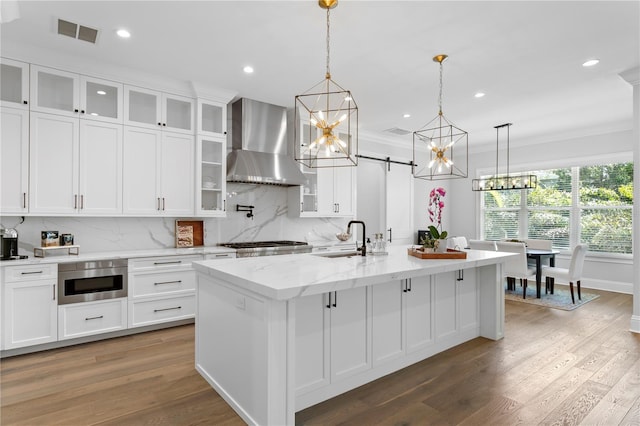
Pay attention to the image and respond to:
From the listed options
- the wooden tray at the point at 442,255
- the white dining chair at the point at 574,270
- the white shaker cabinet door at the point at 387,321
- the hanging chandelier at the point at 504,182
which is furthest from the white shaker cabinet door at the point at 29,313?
the hanging chandelier at the point at 504,182

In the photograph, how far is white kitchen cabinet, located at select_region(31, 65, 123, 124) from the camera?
343cm

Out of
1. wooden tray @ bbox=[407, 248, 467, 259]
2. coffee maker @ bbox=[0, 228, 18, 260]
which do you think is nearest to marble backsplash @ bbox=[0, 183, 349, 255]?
coffee maker @ bbox=[0, 228, 18, 260]

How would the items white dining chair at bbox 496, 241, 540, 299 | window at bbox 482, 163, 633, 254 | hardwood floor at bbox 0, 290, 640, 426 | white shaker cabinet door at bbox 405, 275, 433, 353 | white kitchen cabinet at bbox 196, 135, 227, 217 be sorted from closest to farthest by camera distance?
hardwood floor at bbox 0, 290, 640, 426, white shaker cabinet door at bbox 405, 275, 433, 353, white kitchen cabinet at bbox 196, 135, 227, 217, white dining chair at bbox 496, 241, 540, 299, window at bbox 482, 163, 633, 254

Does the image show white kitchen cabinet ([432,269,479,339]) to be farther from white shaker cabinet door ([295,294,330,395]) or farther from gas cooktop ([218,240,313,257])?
gas cooktop ([218,240,313,257])

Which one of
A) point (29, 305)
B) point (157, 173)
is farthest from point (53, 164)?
point (29, 305)

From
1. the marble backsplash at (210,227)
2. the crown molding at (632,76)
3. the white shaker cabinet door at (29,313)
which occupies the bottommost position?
the white shaker cabinet door at (29,313)

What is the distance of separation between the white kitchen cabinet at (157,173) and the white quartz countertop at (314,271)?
181cm

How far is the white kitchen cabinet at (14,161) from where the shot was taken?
3.21 metres

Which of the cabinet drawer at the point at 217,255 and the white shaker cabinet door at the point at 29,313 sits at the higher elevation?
the cabinet drawer at the point at 217,255

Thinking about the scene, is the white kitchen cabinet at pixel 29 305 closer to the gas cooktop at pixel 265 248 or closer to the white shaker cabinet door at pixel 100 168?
the white shaker cabinet door at pixel 100 168

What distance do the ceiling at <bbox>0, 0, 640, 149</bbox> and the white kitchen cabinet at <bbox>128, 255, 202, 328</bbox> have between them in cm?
212

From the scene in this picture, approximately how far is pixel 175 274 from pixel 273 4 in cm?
290

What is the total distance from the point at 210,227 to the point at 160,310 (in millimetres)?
1305

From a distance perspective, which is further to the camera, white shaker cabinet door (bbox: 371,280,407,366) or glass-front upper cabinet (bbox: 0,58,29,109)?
glass-front upper cabinet (bbox: 0,58,29,109)
